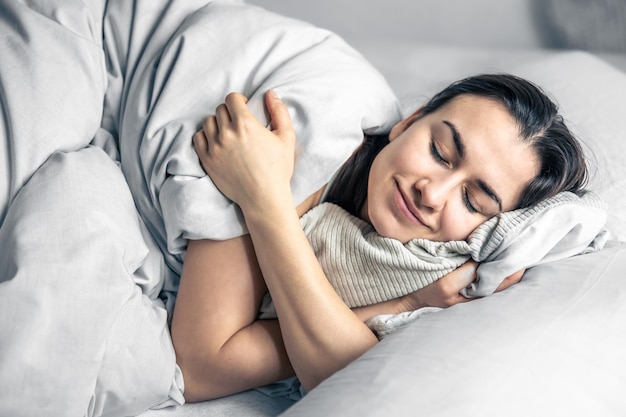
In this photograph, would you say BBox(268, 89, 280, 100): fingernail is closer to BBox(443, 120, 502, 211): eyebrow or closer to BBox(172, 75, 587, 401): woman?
BBox(172, 75, 587, 401): woman

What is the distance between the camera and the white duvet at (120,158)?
37.0 inches

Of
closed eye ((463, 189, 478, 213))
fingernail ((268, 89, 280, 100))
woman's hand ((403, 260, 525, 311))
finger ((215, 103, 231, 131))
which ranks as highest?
fingernail ((268, 89, 280, 100))

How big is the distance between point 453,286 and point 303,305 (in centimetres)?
23

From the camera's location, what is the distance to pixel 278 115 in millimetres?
1072

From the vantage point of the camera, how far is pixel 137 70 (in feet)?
4.01

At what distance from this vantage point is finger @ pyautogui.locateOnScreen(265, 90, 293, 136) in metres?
1.07

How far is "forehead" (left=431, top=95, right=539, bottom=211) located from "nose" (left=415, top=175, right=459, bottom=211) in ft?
0.10

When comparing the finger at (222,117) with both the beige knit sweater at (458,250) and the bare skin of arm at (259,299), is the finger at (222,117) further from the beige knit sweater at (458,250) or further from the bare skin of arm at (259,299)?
the beige knit sweater at (458,250)

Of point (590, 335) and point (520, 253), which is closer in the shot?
point (590, 335)

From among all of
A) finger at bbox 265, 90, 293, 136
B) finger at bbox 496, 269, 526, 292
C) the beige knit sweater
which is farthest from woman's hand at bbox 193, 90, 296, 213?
finger at bbox 496, 269, 526, 292

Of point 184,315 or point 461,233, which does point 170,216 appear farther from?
point 461,233

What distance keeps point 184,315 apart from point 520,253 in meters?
0.49

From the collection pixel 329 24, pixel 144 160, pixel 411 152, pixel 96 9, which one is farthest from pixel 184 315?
pixel 329 24

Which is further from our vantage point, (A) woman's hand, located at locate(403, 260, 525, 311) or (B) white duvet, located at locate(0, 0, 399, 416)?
(A) woman's hand, located at locate(403, 260, 525, 311)
